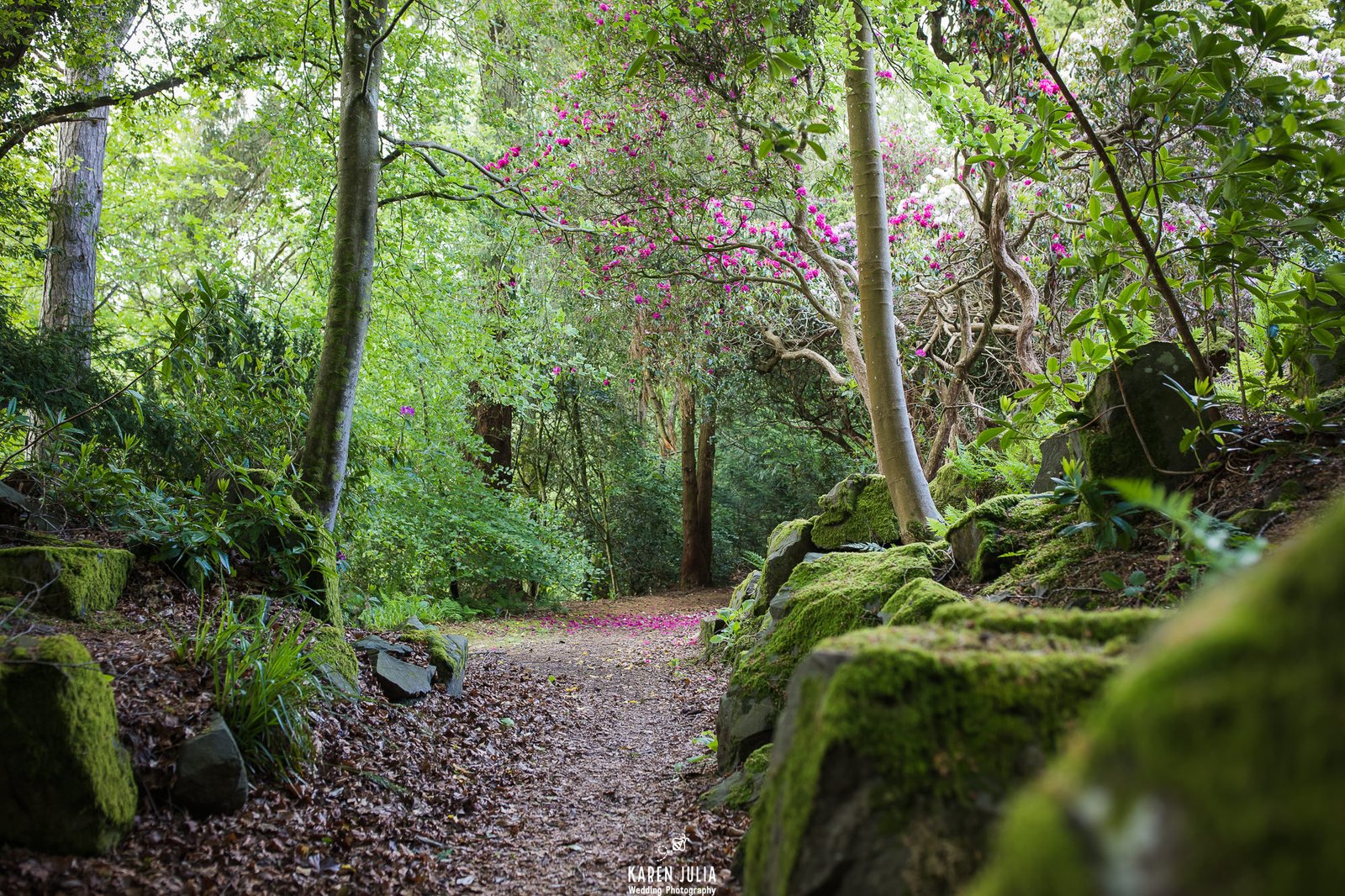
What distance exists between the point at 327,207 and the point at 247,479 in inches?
131

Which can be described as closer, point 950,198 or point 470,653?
point 470,653

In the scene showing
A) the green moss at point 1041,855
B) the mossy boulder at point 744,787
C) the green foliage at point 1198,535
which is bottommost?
the mossy boulder at point 744,787

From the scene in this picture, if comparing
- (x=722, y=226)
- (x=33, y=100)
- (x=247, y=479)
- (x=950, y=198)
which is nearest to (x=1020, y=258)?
(x=950, y=198)

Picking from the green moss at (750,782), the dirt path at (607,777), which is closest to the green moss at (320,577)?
the dirt path at (607,777)

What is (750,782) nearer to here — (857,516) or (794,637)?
(794,637)

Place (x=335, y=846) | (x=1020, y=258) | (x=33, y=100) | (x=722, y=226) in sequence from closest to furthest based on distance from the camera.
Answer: (x=335, y=846) → (x=33, y=100) → (x=722, y=226) → (x=1020, y=258)

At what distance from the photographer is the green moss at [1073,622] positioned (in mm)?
1585

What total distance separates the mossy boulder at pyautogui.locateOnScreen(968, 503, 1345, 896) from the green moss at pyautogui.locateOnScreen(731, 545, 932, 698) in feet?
9.42

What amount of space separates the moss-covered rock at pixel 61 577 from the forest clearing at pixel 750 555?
3cm

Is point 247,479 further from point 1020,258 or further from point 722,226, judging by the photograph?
point 1020,258

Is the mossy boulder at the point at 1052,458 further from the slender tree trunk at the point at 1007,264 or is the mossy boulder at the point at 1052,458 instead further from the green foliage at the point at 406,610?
the green foliage at the point at 406,610

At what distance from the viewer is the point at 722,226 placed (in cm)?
842

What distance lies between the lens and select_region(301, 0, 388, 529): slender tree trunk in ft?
18.6

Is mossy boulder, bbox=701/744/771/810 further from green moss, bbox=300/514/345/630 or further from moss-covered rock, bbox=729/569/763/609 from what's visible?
moss-covered rock, bbox=729/569/763/609
